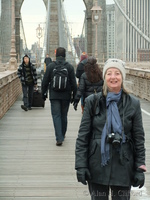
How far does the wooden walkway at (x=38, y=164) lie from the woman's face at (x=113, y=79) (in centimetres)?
212

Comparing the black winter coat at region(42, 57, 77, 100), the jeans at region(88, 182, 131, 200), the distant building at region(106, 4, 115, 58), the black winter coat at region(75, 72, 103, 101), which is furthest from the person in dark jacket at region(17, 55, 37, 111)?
the distant building at region(106, 4, 115, 58)

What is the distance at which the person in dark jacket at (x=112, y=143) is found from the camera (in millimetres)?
4254

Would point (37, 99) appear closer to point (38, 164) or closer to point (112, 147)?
point (38, 164)

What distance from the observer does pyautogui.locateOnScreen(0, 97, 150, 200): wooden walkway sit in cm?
645

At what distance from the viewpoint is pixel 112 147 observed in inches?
168

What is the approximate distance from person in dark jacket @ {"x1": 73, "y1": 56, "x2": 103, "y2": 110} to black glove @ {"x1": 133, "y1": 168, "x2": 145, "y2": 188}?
18.9 ft

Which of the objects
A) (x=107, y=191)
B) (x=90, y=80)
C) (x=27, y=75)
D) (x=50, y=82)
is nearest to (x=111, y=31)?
(x=27, y=75)

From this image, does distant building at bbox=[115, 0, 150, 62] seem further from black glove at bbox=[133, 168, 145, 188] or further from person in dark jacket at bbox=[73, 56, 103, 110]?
black glove at bbox=[133, 168, 145, 188]

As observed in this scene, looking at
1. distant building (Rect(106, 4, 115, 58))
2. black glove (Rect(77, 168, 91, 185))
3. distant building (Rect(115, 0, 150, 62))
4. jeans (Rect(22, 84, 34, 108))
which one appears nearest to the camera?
black glove (Rect(77, 168, 91, 185))

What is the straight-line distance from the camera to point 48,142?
1024cm

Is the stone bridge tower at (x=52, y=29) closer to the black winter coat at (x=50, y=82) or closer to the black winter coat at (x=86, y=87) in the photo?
the black winter coat at (x=86, y=87)

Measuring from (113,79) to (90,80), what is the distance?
598 cm

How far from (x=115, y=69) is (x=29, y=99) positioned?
38.7 ft

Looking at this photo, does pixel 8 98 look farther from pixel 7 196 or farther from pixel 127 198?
pixel 127 198
